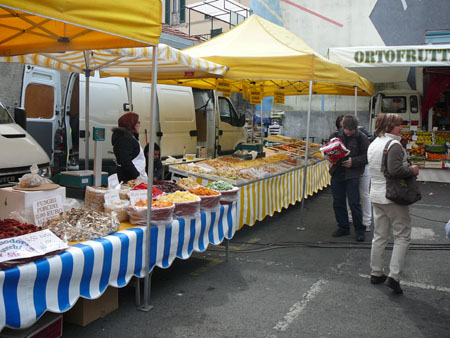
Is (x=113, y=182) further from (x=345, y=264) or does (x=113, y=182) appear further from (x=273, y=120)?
(x=273, y=120)

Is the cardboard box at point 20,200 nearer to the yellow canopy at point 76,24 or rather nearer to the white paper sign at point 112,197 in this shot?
the white paper sign at point 112,197

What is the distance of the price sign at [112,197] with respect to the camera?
3984 millimetres

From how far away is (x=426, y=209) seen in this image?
908 centimetres

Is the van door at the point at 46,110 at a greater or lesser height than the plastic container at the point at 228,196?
greater

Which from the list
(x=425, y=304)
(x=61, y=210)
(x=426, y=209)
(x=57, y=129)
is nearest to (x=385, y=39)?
(x=426, y=209)

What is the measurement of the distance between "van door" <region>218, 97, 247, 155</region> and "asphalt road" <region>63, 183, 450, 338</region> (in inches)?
190

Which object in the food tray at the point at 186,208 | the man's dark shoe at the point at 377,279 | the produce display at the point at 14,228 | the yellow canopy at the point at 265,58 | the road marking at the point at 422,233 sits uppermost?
the yellow canopy at the point at 265,58

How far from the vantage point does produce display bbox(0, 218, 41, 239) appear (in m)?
2.94

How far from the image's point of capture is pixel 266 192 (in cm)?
711

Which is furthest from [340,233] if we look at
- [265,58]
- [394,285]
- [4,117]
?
[4,117]

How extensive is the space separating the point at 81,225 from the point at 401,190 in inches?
119

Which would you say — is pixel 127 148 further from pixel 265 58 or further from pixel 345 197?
pixel 345 197

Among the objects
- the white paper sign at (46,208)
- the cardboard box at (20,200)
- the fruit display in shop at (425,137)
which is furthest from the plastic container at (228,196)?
the fruit display in shop at (425,137)

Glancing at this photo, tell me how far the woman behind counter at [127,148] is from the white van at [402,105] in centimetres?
1134
